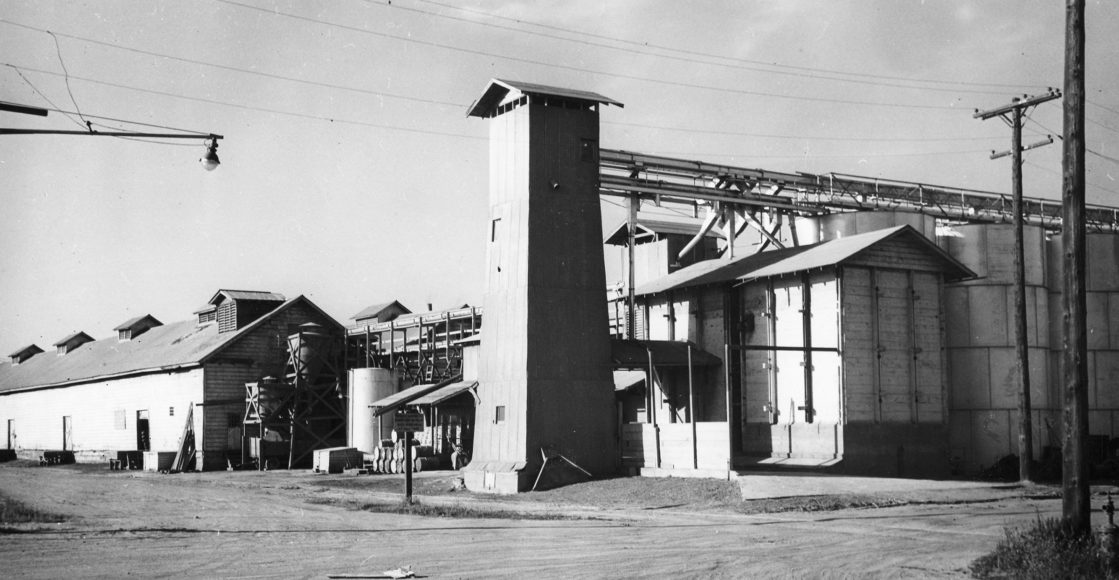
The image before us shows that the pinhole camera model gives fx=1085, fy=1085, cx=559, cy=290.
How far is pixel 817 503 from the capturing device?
25.1 meters

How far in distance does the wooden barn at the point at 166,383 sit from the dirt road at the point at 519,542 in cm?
2563

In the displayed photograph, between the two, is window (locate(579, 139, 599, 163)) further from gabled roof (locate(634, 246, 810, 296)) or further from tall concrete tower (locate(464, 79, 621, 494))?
gabled roof (locate(634, 246, 810, 296))

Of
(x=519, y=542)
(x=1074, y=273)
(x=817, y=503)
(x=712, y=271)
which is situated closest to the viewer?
(x=1074, y=273)

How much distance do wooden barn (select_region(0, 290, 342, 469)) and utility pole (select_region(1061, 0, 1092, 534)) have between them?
45.8 meters

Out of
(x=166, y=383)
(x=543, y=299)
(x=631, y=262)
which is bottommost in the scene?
(x=166, y=383)

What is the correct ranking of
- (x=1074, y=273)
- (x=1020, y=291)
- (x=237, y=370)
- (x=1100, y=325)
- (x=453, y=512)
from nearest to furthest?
(x=1074, y=273), (x=453, y=512), (x=1020, y=291), (x=1100, y=325), (x=237, y=370)

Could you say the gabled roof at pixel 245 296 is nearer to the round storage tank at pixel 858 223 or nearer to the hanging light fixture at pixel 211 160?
the round storage tank at pixel 858 223

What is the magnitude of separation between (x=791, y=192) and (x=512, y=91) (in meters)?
16.0

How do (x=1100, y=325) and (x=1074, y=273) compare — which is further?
(x=1100, y=325)

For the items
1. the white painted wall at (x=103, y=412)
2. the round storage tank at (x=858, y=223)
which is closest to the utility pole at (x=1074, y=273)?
the round storage tank at (x=858, y=223)

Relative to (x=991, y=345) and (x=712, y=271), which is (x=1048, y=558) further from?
(x=712, y=271)

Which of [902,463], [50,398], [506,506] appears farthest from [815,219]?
[50,398]

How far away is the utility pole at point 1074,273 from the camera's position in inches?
606

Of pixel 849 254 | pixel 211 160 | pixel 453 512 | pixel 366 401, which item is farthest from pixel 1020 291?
pixel 366 401
